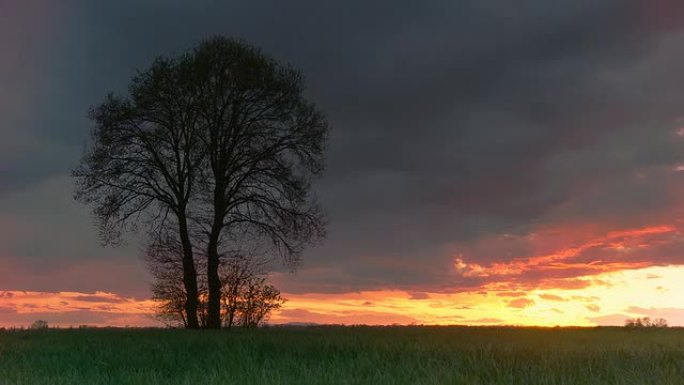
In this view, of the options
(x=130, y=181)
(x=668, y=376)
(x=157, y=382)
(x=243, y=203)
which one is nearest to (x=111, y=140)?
(x=130, y=181)

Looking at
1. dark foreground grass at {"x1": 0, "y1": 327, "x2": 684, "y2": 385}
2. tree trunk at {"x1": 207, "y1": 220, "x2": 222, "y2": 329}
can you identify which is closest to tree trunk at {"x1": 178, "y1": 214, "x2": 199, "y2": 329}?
tree trunk at {"x1": 207, "y1": 220, "x2": 222, "y2": 329}

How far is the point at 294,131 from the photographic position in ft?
90.8

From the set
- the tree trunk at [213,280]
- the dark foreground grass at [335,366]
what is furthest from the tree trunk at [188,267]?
the dark foreground grass at [335,366]

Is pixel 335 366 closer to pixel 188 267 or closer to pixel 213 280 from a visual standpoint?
pixel 213 280

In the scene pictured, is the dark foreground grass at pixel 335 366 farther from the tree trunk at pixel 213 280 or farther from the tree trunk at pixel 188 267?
the tree trunk at pixel 188 267

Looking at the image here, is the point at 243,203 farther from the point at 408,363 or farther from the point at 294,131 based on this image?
the point at 408,363

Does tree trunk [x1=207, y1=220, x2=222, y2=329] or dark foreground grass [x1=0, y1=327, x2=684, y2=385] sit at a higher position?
tree trunk [x1=207, y1=220, x2=222, y2=329]

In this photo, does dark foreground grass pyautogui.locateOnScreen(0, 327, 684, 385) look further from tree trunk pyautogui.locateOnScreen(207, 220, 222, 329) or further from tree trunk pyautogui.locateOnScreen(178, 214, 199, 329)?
tree trunk pyautogui.locateOnScreen(178, 214, 199, 329)

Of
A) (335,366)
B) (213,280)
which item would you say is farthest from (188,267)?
(335,366)

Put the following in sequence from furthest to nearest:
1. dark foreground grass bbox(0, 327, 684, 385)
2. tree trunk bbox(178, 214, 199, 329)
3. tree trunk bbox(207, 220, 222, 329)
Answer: tree trunk bbox(178, 214, 199, 329) < tree trunk bbox(207, 220, 222, 329) < dark foreground grass bbox(0, 327, 684, 385)

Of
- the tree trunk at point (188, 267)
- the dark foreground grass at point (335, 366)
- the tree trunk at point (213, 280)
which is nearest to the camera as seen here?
the dark foreground grass at point (335, 366)

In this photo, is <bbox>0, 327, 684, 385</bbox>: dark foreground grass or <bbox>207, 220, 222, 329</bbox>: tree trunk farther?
<bbox>207, 220, 222, 329</bbox>: tree trunk

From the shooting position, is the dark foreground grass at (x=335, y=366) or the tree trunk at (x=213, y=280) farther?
the tree trunk at (x=213, y=280)

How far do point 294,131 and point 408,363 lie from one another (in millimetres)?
18867
